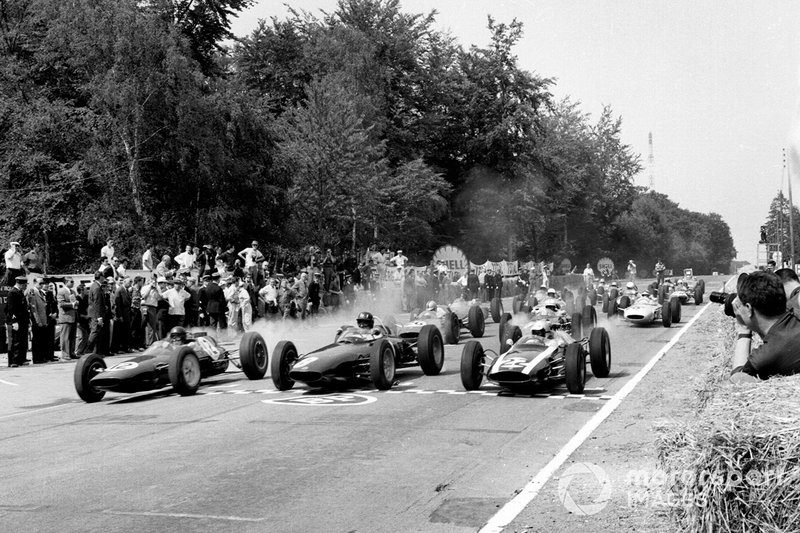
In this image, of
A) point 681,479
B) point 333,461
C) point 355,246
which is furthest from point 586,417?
point 355,246

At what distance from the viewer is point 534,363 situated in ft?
43.0

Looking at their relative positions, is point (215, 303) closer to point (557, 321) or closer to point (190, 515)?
point (557, 321)

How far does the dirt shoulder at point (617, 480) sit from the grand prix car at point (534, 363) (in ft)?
3.17

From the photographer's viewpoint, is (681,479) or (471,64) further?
(471,64)

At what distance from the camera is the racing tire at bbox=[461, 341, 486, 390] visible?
44.7 feet

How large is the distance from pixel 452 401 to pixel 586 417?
2.25m

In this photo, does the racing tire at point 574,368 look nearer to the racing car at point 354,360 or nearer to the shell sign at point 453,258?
the racing car at point 354,360

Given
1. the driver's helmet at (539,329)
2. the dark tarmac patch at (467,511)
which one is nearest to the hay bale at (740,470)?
the dark tarmac patch at (467,511)

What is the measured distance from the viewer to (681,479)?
459 cm

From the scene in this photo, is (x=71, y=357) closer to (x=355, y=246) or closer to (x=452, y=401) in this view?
(x=452, y=401)

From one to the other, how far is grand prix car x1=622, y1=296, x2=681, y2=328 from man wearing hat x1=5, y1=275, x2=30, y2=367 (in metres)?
16.9

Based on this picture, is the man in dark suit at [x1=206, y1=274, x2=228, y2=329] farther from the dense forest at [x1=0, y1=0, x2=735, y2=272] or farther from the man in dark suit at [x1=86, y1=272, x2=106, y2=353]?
the dense forest at [x1=0, y1=0, x2=735, y2=272]

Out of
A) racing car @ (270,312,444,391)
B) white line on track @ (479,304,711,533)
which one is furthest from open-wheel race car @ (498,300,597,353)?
white line on track @ (479,304,711,533)

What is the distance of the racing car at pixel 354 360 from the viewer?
13508 mm
